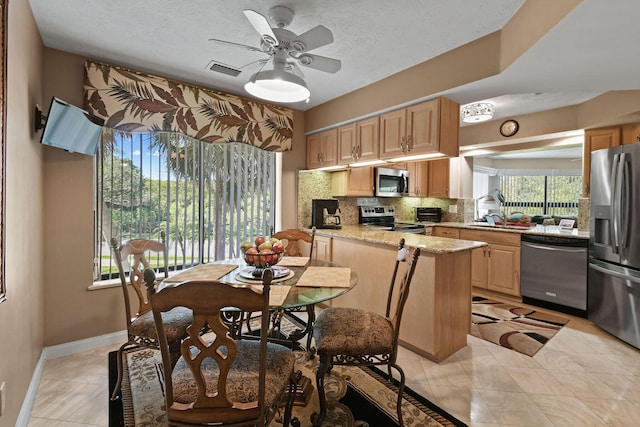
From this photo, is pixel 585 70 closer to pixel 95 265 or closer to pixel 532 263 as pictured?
pixel 532 263

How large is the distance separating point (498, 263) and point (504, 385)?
2.29m

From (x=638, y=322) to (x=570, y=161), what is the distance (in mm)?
5763

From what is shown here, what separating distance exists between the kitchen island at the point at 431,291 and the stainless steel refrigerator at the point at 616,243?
4.63ft

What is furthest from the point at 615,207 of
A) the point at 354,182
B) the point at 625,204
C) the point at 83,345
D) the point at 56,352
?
the point at 56,352

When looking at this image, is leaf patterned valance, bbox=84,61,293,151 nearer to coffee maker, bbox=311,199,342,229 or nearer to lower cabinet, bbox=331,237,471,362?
coffee maker, bbox=311,199,342,229

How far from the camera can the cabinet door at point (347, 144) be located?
141 inches

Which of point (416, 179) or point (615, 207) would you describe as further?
point (416, 179)

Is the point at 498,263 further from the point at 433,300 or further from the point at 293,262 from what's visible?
the point at 293,262

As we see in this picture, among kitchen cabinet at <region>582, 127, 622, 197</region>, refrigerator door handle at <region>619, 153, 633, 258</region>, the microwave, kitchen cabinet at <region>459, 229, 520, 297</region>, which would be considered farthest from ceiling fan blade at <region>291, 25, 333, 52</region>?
kitchen cabinet at <region>582, 127, 622, 197</region>

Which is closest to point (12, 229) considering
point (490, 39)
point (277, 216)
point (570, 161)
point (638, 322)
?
point (277, 216)

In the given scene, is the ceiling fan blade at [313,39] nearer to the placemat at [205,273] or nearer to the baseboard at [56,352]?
the placemat at [205,273]

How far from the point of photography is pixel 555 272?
3.58 meters

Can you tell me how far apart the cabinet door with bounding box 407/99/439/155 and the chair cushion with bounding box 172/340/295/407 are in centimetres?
213

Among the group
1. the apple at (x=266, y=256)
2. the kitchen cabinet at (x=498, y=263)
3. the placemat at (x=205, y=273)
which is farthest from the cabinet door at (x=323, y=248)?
the kitchen cabinet at (x=498, y=263)
